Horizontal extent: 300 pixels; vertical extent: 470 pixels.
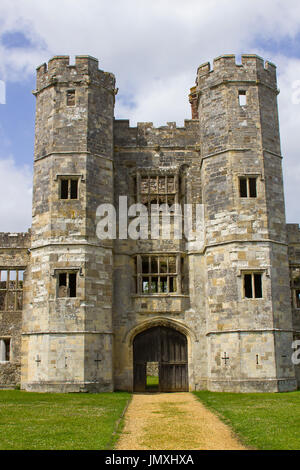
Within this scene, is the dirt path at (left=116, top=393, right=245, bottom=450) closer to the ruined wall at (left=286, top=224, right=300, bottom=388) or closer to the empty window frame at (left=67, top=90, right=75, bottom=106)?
the ruined wall at (left=286, top=224, right=300, bottom=388)

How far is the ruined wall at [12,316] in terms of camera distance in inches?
769

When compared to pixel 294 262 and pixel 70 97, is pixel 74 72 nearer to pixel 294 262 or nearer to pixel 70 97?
pixel 70 97

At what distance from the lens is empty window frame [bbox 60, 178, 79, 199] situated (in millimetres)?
19266

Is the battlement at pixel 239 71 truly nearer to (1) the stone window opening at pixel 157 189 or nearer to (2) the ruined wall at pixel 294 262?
(1) the stone window opening at pixel 157 189

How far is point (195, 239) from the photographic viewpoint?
20.1m

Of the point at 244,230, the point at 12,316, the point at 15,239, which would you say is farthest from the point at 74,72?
the point at 12,316

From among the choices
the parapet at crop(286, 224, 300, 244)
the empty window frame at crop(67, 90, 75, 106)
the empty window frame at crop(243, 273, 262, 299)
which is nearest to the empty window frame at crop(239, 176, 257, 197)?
the parapet at crop(286, 224, 300, 244)

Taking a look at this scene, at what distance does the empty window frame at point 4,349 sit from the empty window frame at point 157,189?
7.60 meters

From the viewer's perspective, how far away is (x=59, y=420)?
429 inches

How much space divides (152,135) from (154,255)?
5063mm

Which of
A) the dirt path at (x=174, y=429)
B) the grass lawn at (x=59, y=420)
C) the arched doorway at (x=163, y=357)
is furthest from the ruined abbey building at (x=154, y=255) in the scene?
the dirt path at (x=174, y=429)

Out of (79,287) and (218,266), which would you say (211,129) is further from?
(79,287)

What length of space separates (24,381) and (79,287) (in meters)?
4.00

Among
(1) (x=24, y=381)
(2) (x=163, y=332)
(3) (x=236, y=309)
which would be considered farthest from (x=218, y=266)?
(1) (x=24, y=381)
